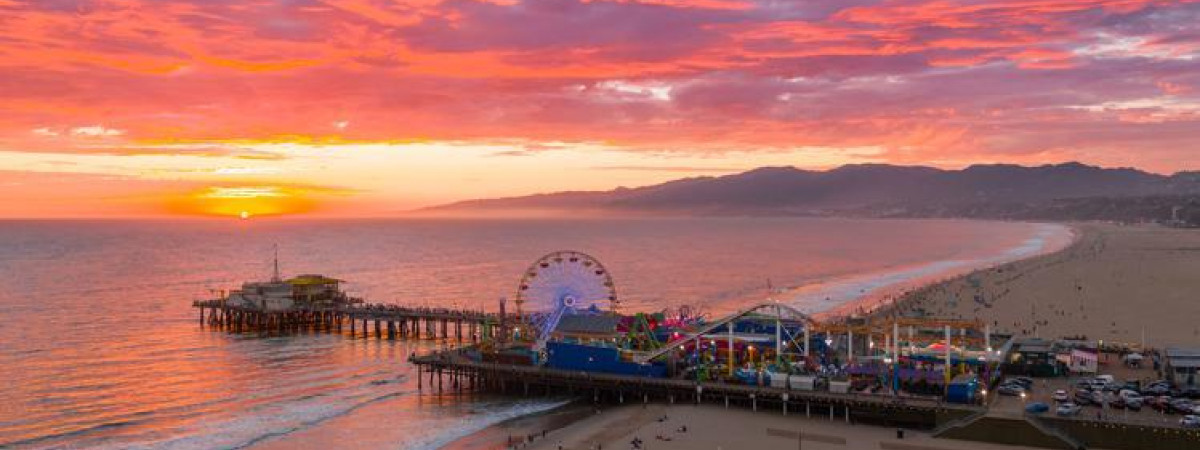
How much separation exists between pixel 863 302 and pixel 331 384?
64.3 metres

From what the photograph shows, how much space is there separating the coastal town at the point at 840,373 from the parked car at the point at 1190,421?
72 mm

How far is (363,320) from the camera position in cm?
9094

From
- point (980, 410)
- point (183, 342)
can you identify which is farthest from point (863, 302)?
point (183, 342)

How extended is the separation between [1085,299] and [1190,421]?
5476 centimetres

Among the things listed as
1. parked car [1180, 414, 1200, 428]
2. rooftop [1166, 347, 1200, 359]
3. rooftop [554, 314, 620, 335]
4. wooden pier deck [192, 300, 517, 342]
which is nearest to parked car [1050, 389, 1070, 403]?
parked car [1180, 414, 1200, 428]

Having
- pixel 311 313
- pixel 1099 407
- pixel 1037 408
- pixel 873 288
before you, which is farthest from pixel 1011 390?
pixel 873 288

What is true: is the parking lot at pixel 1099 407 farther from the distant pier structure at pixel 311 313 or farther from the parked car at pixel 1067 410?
the distant pier structure at pixel 311 313

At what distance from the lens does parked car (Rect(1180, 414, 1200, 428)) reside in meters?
39.3

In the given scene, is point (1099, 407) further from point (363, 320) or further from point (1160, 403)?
point (363, 320)

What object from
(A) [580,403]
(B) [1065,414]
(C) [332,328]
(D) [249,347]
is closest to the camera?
(B) [1065,414]

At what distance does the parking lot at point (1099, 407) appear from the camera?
40750mm

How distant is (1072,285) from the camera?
102 metres

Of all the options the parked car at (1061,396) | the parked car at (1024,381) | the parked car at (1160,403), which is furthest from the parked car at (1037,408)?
the parked car at (1160,403)

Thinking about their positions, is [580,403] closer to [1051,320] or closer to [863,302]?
[1051,320]
